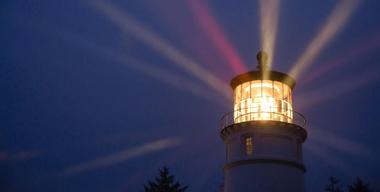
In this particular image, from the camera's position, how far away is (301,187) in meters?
20.7

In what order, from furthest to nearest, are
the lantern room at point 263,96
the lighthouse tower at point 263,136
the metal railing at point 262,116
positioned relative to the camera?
the lantern room at point 263,96
the metal railing at point 262,116
the lighthouse tower at point 263,136

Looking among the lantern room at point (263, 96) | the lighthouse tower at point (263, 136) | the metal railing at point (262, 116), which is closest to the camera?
the lighthouse tower at point (263, 136)

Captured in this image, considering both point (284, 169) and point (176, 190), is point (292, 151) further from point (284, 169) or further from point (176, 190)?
point (176, 190)

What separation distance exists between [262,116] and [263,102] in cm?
64

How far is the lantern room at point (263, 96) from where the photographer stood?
2123 cm

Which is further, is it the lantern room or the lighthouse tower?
the lantern room

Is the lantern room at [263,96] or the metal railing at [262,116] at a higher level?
the lantern room at [263,96]

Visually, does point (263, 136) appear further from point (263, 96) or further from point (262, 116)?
point (263, 96)

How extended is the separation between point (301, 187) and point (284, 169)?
1.11 m

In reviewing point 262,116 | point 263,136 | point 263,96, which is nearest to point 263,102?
point 263,96

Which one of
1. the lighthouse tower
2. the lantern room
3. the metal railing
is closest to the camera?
the lighthouse tower

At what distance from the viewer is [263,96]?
21562mm

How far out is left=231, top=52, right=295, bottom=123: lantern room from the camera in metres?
21.2

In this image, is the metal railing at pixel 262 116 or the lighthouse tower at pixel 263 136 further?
the metal railing at pixel 262 116
